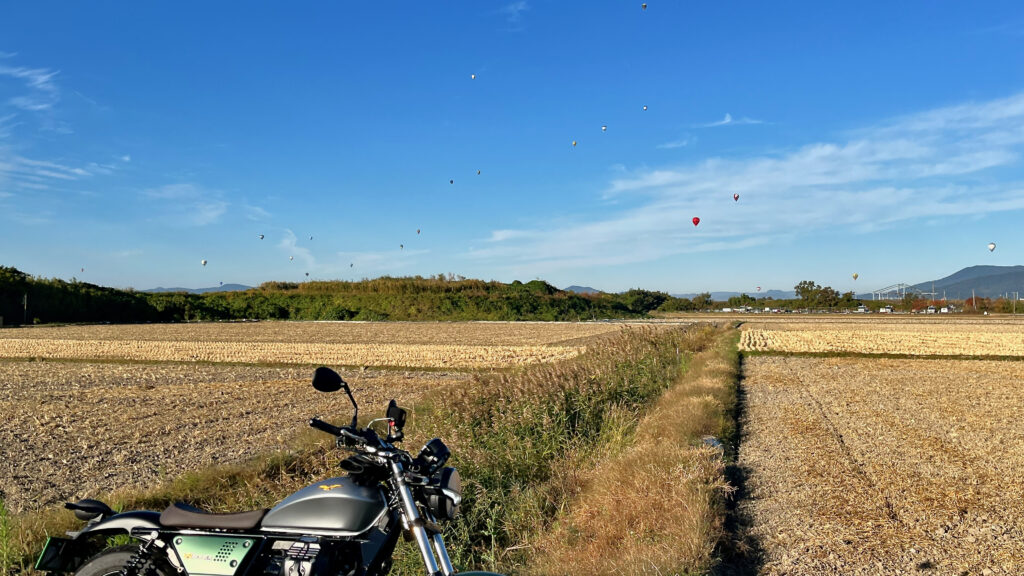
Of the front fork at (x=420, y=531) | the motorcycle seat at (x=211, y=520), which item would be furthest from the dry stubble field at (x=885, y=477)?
the motorcycle seat at (x=211, y=520)

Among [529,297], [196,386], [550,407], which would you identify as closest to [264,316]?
[529,297]

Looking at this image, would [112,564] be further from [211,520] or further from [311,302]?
[311,302]

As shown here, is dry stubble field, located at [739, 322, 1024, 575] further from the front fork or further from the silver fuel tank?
the silver fuel tank

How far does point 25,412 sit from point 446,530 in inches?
493

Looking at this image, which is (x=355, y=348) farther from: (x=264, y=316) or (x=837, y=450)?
(x=264, y=316)

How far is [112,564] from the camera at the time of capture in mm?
3182

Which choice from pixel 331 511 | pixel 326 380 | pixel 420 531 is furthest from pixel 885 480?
pixel 326 380

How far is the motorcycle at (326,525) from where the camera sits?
2932 mm

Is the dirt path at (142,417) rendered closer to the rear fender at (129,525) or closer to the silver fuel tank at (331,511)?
the rear fender at (129,525)

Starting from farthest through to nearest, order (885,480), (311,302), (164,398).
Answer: (311,302)
(164,398)
(885,480)

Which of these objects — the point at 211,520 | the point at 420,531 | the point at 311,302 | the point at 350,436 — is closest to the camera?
the point at 420,531

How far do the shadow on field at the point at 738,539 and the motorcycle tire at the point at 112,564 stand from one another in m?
3.93

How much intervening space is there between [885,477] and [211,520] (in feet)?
26.0

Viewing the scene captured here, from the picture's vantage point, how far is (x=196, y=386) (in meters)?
19.1
